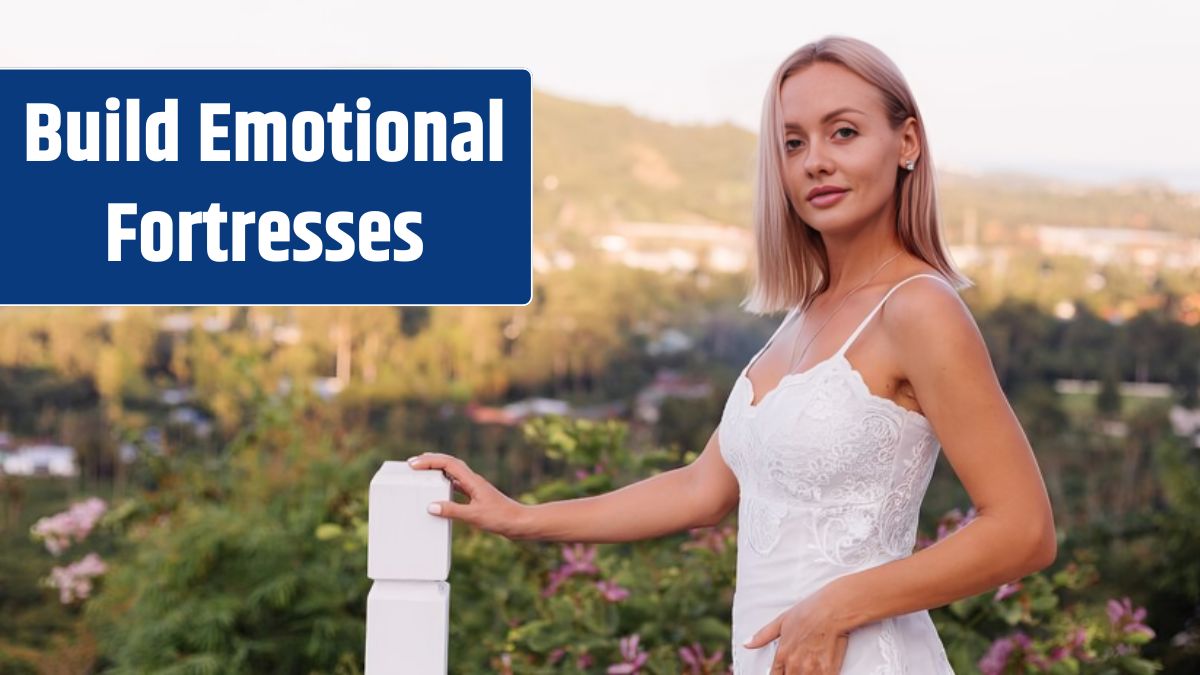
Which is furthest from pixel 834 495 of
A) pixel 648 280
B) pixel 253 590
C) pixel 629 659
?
pixel 648 280

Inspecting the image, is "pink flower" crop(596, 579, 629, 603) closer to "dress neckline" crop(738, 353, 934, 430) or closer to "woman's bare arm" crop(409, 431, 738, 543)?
"woman's bare arm" crop(409, 431, 738, 543)

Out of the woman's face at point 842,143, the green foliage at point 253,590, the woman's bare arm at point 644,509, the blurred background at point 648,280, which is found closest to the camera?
the woman's face at point 842,143

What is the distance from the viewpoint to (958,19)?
19.9 feet

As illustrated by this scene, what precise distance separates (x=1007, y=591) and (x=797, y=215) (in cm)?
132

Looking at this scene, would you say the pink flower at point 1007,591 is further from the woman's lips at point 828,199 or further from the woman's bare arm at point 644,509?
the woman's lips at point 828,199

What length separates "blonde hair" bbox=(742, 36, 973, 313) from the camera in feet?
4.70

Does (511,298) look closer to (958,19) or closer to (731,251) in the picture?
(731,251)

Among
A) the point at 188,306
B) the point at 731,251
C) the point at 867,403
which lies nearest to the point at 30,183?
the point at 188,306

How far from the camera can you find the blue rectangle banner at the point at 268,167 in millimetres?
4578

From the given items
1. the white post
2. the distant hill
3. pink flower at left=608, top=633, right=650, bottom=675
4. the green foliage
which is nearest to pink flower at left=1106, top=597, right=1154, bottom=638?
pink flower at left=608, top=633, right=650, bottom=675

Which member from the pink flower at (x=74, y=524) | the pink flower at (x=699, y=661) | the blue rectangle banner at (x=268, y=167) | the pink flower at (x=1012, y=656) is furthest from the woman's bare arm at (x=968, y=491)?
the pink flower at (x=74, y=524)

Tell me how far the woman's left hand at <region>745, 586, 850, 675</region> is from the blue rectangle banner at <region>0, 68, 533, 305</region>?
3.19 m

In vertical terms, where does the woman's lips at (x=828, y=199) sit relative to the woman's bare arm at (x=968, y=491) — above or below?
above

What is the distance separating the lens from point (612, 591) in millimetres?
2584
